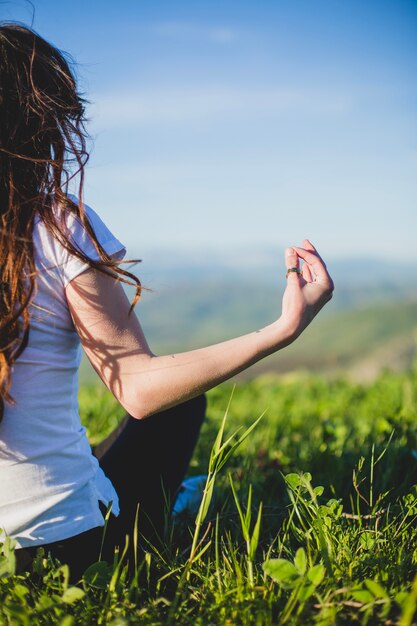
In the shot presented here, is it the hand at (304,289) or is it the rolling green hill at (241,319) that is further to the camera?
the rolling green hill at (241,319)

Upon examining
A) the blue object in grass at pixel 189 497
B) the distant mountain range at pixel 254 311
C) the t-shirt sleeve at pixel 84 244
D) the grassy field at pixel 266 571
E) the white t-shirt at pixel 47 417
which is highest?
the t-shirt sleeve at pixel 84 244

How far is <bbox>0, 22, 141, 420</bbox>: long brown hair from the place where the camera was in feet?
4.64

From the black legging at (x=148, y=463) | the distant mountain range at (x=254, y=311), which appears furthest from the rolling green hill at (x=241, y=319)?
the black legging at (x=148, y=463)

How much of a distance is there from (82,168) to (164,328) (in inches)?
3994

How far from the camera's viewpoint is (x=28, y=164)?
1521 millimetres

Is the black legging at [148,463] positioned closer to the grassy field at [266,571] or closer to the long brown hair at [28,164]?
the grassy field at [266,571]

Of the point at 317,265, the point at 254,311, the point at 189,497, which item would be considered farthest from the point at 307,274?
the point at 254,311

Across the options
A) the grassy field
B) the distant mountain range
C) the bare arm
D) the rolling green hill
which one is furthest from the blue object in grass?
the distant mountain range

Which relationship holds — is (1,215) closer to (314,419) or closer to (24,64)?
(24,64)

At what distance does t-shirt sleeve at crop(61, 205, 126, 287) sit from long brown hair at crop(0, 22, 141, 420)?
14 mm

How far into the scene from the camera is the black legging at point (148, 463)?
1838 millimetres

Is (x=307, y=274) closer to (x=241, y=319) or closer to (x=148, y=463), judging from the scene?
(x=148, y=463)

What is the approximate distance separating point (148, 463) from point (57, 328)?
2.30ft

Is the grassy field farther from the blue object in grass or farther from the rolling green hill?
the rolling green hill
